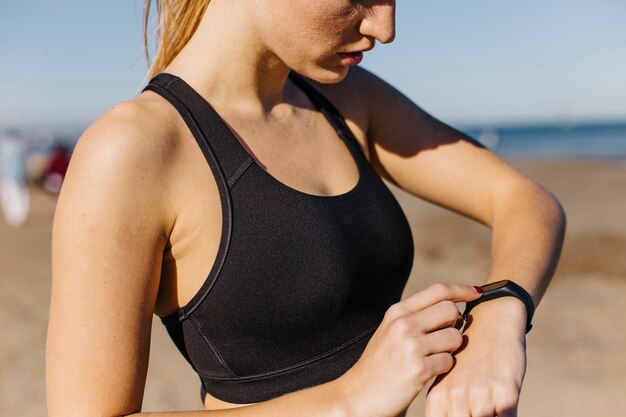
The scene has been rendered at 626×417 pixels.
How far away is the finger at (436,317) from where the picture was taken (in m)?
1.34

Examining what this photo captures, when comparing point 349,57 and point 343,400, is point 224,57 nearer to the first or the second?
point 349,57

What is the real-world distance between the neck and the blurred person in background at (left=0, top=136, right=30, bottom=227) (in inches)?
558

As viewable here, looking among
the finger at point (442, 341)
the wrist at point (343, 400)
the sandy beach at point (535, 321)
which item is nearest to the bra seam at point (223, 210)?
the wrist at point (343, 400)

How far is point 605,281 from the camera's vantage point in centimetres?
856

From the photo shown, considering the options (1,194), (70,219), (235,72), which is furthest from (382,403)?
(1,194)

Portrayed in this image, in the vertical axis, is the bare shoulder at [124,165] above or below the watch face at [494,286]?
above

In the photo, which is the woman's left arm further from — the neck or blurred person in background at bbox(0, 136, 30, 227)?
blurred person in background at bbox(0, 136, 30, 227)

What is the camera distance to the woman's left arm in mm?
1319

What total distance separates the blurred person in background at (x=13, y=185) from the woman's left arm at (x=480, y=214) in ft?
45.9

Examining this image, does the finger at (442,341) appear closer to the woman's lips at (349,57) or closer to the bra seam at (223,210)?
the bra seam at (223,210)

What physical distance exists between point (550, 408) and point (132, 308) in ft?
15.2

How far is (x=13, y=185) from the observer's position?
16.1 m

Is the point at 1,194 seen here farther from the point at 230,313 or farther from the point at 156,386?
the point at 230,313

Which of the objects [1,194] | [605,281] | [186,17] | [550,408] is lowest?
[1,194]
